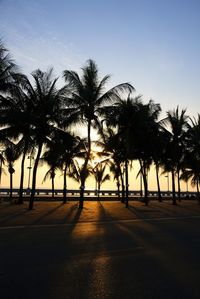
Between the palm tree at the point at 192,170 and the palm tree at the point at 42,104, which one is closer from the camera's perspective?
the palm tree at the point at 42,104

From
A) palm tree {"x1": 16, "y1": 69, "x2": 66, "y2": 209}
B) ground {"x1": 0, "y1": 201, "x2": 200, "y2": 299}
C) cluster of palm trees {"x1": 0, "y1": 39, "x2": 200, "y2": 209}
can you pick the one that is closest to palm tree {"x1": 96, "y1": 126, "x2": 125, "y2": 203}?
cluster of palm trees {"x1": 0, "y1": 39, "x2": 200, "y2": 209}

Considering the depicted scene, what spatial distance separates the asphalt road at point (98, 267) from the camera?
5410 mm

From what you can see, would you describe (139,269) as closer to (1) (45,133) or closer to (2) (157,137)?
(1) (45,133)

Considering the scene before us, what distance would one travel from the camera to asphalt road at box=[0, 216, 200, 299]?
17.7 feet

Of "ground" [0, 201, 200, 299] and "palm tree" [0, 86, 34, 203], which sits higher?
"palm tree" [0, 86, 34, 203]

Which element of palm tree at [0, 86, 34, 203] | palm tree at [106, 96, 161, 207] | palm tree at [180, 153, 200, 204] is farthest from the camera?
palm tree at [180, 153, 200, 204]

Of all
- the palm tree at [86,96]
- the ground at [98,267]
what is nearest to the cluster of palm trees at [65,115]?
the palm tree at [86,96]

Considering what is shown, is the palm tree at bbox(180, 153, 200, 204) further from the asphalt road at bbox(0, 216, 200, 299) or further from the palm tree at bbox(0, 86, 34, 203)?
the asphalt road at bbox(0, 216, 200, 299)

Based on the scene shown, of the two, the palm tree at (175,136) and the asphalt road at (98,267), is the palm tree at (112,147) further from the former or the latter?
the asphalt road at (98,267)

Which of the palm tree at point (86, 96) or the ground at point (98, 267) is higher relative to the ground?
the palm tree at point (86, 96)

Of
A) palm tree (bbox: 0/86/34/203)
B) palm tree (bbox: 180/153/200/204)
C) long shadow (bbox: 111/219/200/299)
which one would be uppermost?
palm tree (bbox: 0/86/34/203)

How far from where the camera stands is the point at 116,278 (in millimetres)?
6199

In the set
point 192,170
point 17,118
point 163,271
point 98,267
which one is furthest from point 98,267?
point 192,170

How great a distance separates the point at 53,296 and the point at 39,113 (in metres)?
21.5
